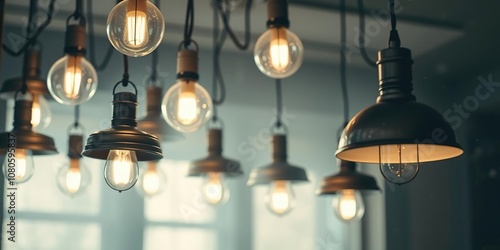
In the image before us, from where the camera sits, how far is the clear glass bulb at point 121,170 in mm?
1750

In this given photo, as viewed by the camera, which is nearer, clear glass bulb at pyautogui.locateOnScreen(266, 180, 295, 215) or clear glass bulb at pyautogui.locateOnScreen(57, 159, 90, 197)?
clear glass bulb at pyautogui.locateOnScreen(57, 159, 90, 197)

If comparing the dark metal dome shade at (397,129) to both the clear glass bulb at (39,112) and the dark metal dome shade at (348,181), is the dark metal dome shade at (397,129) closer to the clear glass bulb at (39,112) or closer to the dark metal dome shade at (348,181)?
the dark metal dome shade at (348,181)

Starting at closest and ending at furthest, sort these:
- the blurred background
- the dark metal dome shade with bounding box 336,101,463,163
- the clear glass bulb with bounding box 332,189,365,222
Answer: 1. the dark metal dome shade with bounding box 336,101,463,163
2. the clear glass bulb with bounding box 332,189,365,222
3. the blurred background

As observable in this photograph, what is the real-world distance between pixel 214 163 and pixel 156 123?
33 cm

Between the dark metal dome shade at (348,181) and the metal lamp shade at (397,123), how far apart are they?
3.08 ft

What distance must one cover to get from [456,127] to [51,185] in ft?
6.87

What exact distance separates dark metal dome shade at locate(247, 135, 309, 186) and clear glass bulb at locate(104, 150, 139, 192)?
1.17 meters

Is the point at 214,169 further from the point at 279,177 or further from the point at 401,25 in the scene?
the point at 401,25

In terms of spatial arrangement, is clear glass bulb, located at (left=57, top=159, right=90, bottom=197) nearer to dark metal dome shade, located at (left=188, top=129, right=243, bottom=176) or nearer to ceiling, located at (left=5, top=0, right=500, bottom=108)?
dark metal dome shade, located at (left=188, top=129, right=243, bottom=176)

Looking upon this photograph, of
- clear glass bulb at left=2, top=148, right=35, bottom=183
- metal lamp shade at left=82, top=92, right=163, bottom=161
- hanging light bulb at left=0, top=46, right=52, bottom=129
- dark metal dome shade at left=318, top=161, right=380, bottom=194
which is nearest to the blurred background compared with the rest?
dark metal dome shade at left=318, top=161, right=380, bottom=194

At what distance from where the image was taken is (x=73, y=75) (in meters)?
2.29

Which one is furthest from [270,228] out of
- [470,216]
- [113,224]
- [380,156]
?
[380,156]

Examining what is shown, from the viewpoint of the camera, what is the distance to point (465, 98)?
12.8ft

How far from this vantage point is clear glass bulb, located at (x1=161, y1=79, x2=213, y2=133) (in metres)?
2.19
